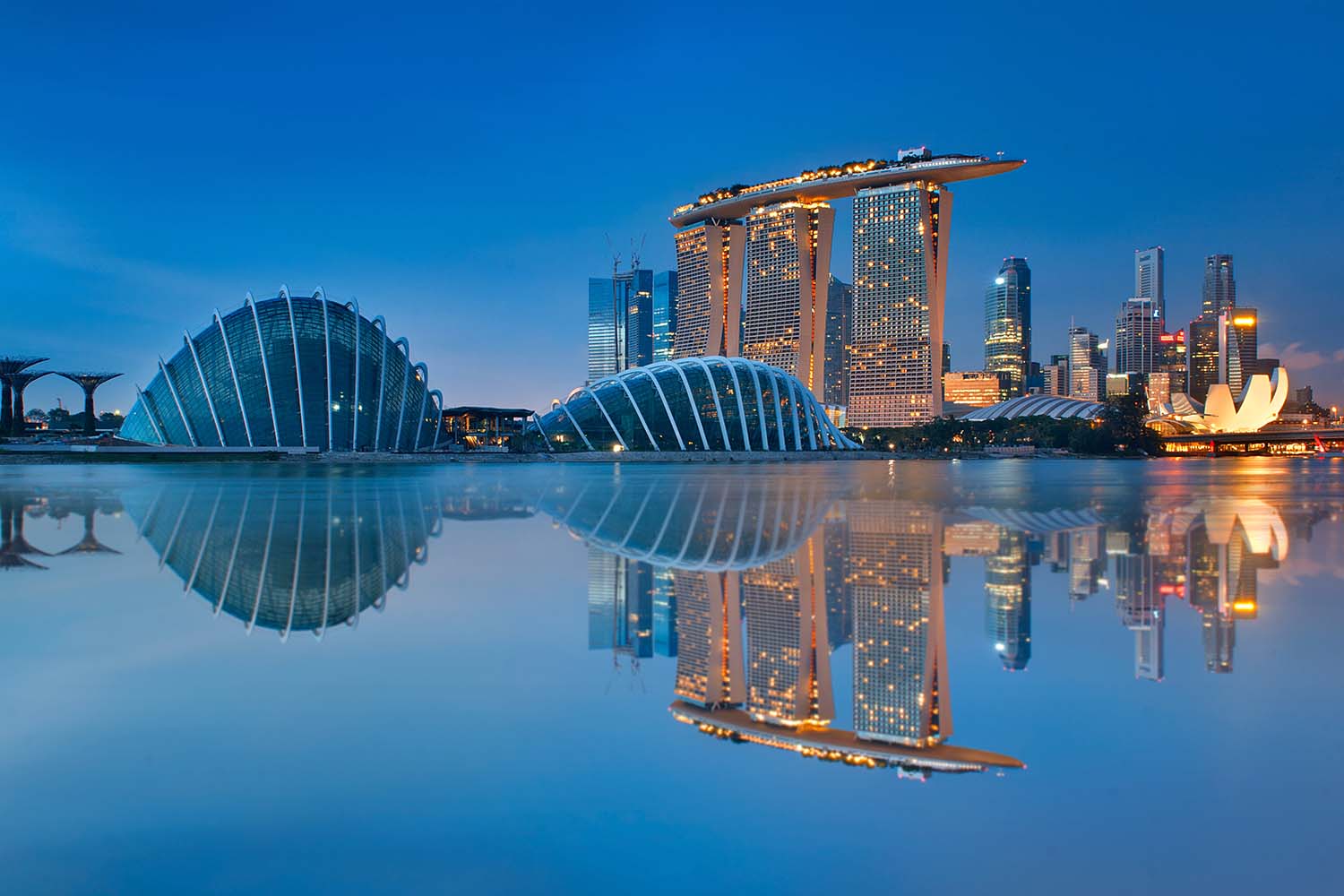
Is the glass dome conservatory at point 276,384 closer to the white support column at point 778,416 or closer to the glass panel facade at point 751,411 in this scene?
the glass panel facade at point 751,411

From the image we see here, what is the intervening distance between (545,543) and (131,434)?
8430cm

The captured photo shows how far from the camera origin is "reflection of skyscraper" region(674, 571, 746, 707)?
20.7ft

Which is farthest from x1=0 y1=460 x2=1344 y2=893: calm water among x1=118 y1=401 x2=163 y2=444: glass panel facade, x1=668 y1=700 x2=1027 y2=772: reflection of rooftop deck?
x1=118 y1=401 x2=163 y2=444: glass panel facade

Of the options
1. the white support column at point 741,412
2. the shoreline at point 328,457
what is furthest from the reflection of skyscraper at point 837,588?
the white support column at point 741,412

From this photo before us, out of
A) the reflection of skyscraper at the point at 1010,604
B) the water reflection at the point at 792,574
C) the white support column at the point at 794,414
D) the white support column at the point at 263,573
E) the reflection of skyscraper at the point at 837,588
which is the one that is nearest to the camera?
the water reflection at the point at 792,574

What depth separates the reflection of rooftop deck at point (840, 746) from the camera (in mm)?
4910

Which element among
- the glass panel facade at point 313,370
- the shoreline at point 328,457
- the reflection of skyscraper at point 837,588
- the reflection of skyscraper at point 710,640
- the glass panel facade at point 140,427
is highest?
the glass panel facade at point 313,370

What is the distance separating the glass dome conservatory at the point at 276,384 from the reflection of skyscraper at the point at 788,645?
73.8 metres

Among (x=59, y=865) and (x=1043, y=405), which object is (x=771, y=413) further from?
(x=1043, y=405)

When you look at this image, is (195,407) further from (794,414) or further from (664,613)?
(664,613)

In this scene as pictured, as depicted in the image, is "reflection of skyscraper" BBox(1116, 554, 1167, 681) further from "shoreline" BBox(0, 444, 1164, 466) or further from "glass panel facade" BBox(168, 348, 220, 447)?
"glass panel facade" BBox(168, 348, 220, 447)

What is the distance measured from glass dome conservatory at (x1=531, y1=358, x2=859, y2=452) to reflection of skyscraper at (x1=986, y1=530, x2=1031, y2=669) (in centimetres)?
7495

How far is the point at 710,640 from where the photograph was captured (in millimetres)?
7887

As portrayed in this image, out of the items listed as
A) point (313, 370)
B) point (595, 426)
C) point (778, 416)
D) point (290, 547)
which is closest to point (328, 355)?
point (313, 370)
